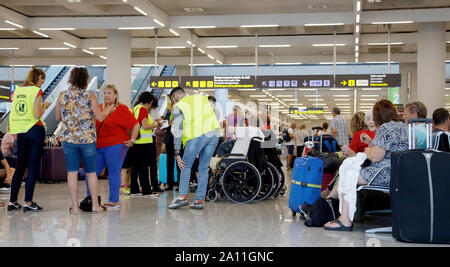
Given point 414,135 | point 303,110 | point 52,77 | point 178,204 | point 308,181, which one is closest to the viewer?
point 414,135

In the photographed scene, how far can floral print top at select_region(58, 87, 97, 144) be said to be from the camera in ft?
18.5

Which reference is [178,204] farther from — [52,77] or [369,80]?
[52,77]

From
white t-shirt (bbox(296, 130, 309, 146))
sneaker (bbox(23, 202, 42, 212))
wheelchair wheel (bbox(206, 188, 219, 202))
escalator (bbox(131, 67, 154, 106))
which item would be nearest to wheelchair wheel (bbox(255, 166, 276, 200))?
wheelchair wheel (bbox(206, 188, 219, 202))

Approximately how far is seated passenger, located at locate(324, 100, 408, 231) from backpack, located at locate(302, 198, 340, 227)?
146 millimetres

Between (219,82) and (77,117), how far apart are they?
9.80 metres

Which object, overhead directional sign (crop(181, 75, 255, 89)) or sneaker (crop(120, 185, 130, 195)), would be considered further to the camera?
overhead directional sign (crop(181, 75, 255, 89))

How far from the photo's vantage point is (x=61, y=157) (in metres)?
9.95

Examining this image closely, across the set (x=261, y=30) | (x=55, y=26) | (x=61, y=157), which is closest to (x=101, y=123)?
(x=61, y=157)

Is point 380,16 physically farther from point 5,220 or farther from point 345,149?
point 5,220

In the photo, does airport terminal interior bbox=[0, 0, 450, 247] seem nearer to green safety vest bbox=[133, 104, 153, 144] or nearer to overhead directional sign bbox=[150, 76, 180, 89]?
overhead directional sign bbox=[150, 76, 180, 89]

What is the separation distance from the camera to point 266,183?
7.49m

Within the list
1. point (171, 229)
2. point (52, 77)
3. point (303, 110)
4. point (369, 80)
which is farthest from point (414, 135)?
point (303, 110)

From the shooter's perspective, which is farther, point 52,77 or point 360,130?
point 52,77
